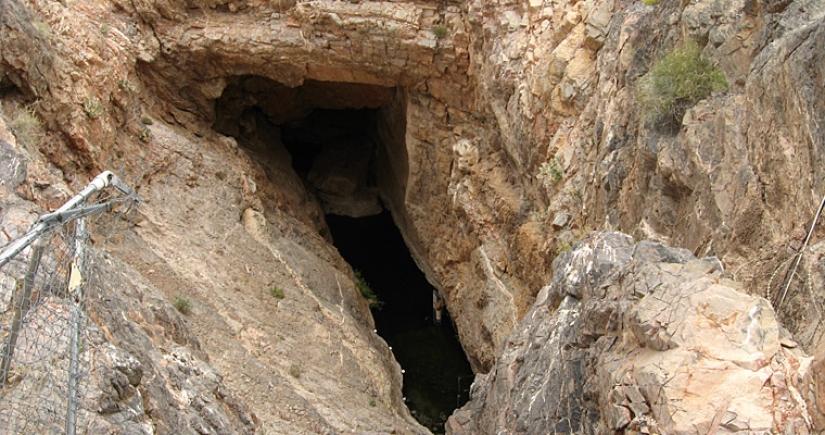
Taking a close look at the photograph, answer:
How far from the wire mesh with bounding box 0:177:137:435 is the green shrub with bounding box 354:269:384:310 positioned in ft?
38.6

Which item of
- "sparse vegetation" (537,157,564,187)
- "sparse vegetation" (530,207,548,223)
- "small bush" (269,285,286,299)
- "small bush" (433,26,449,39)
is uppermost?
"small bush" (433,26,449,39)

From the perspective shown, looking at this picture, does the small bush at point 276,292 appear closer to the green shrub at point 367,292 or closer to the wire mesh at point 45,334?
the green shrub at point 367,292

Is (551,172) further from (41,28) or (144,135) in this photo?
(41,28)

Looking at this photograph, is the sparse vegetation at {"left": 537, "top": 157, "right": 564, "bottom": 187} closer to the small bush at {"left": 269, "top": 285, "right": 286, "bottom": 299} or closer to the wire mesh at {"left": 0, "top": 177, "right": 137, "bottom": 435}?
the small bush at {"left": 269, "top": 285, "right": 286, "bottom": 299}

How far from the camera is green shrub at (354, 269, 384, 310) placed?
17.7 m

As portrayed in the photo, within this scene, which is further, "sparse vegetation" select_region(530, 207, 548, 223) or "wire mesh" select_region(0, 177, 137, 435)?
"sparse vegetation" select_region(530, 207, 548, 223)

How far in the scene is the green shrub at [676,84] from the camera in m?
8.96

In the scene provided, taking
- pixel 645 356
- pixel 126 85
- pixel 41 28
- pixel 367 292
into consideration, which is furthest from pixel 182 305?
pixel 645 356

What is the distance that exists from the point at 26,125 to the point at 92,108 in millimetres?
1746

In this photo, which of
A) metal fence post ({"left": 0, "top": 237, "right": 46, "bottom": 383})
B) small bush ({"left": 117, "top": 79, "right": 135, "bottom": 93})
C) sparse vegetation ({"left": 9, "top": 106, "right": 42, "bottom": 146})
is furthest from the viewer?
small bush ({"left": 117, "top": 79, "right": 135, "bottom": 93})

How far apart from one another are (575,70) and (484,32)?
2720mm

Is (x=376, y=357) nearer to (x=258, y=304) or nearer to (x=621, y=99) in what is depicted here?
(x=258, y=304)

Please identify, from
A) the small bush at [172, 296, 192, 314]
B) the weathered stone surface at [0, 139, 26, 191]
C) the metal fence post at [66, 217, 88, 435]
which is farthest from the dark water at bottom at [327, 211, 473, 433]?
the metal fence post at [66, 217, 88, 435]

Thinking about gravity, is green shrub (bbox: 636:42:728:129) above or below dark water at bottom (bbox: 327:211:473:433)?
above
